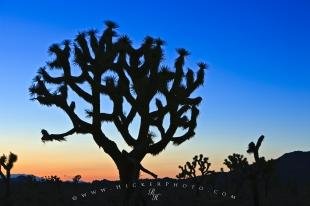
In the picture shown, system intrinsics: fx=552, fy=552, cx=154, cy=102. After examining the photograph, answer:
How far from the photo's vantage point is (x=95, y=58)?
1577cm

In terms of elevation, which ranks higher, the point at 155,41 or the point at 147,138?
the point at 155,41

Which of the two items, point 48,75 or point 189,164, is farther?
point 189,164

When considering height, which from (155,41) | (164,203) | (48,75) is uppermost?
(155,41)

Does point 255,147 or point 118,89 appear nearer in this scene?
point 118,89

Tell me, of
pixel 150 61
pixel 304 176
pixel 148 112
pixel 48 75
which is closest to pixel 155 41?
pixel 150 61

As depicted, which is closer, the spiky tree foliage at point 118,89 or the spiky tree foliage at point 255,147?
the spiky tree foliage at point 118,89

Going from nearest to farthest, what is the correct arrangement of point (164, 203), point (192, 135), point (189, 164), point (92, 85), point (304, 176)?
1. point (92, 85)
2. point (192, 135)
3. point (164, 203)
4. point (189, 164)
5. point (304, 176)

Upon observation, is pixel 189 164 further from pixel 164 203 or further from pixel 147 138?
pixel 147 138

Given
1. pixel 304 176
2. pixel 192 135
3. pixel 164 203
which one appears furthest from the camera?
pixel 304 176

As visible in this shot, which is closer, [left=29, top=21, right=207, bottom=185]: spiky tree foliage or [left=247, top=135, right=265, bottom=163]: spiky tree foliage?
[left=29, top=21, right=207, bottom=185]: spiky tree foliage

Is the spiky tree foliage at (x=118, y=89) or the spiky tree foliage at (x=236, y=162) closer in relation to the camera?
the spiky tree foliage at (x=118, y=89)

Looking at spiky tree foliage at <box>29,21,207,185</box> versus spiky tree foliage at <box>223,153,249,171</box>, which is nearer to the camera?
spiky tree foliage at <box>29,21,207,185</box>

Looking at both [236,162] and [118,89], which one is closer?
[118,89]

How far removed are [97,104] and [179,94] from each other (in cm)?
241
